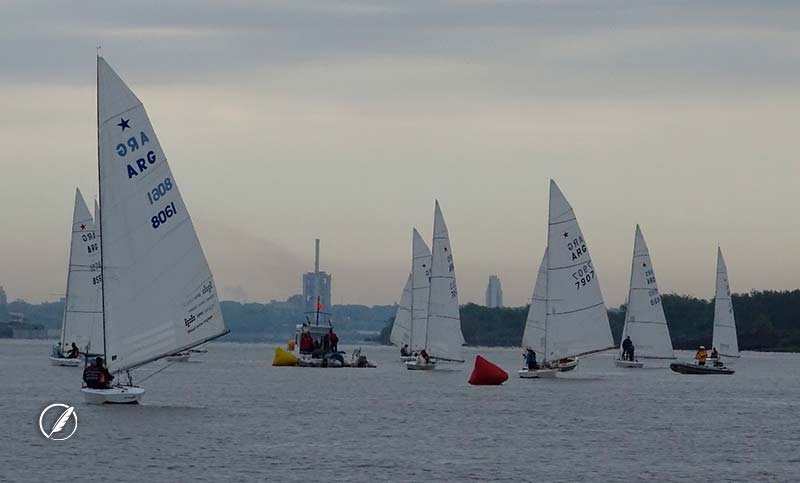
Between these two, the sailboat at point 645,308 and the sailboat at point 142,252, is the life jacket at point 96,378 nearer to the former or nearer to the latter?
the sailboat at point 142,252

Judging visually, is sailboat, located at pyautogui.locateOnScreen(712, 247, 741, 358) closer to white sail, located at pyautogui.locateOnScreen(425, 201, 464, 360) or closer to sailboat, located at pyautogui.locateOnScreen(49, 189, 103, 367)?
white sail, located at pyautogui.locateOnScreen(425, 201, 464, 360)

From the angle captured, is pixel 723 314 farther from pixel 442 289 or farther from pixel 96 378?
pixel 96 378

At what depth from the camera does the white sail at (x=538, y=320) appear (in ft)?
299

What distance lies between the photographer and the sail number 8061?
51.8 m

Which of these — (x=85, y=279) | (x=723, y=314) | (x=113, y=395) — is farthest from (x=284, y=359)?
(x=113, y=395)

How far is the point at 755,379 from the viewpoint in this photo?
347ft

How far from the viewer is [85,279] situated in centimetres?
9131

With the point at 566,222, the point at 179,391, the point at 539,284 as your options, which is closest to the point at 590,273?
the point at 566,222

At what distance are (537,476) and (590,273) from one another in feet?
147

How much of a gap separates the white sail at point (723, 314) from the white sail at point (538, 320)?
22.4 m

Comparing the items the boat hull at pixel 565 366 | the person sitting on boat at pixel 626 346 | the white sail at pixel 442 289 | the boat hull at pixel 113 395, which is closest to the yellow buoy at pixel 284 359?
the person sitting on boat at pixel 626 346

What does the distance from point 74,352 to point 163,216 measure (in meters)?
50.0

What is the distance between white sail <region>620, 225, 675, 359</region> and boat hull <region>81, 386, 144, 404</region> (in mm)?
58751

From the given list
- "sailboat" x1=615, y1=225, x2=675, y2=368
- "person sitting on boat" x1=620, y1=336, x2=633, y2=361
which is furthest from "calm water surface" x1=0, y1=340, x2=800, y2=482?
"person sitting on boat" x1=620, y1=336, x2=633, y2=361
